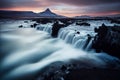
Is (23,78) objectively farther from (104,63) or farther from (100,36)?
(100,36)

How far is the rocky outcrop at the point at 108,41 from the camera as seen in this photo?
4422mm

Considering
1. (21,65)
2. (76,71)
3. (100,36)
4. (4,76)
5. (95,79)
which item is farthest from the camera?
(100,36)

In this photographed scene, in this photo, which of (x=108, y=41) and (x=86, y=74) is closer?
(x=86, y=74)

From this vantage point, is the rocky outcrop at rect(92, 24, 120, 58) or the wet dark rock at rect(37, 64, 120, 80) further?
the rocky outcrop at rect(92, 24, 120, 58)

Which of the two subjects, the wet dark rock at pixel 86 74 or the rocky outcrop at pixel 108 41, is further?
the rocky outcrop at pixel 108 41

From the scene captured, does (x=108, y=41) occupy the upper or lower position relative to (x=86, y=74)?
upper

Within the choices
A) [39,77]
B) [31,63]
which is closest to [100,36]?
[31,63]

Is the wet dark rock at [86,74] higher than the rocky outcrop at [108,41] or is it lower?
lower

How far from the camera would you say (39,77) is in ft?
10.7

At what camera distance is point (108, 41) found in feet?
15.8

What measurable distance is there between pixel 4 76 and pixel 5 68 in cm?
56

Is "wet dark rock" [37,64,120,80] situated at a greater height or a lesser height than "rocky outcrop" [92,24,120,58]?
lesser

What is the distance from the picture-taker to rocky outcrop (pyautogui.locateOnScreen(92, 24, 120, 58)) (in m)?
4.42

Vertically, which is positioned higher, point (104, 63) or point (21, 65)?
point (104, 63)
